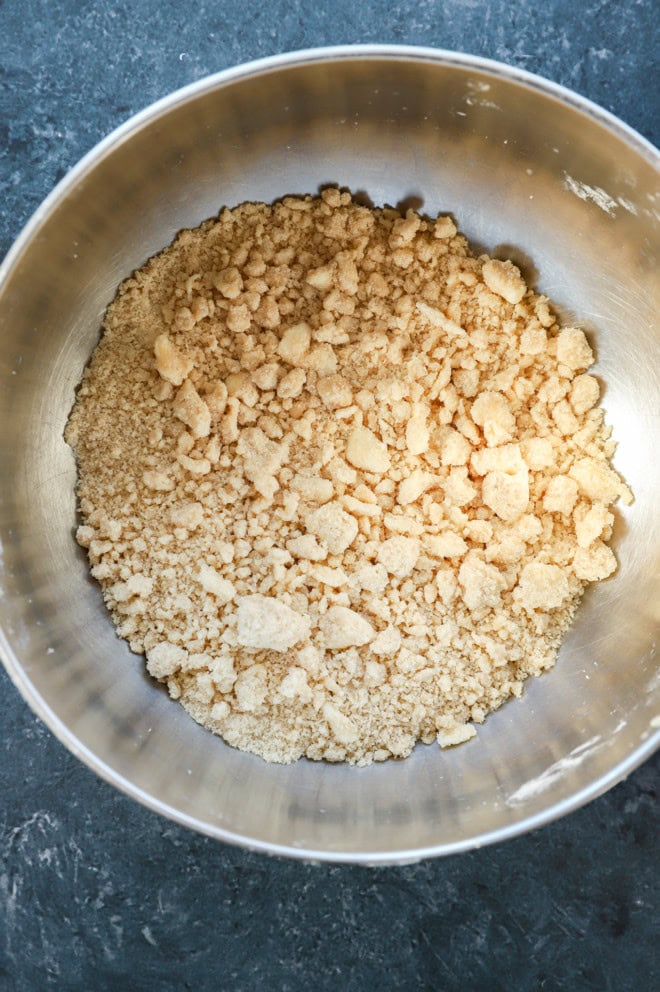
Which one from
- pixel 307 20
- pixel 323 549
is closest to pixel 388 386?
pixel 323 549

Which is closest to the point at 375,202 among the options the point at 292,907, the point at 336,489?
the point at 336,489

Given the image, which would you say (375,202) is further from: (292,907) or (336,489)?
(292,907)

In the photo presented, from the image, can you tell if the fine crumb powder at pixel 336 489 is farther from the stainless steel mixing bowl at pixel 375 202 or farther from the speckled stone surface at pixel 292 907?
the speckled stone surface at pixel 292 907

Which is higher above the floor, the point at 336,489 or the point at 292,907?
the point at 336,489

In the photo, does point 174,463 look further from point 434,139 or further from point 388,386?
point 434,139

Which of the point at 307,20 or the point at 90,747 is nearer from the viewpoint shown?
the point at 90,747

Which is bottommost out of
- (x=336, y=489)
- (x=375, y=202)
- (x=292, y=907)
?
(x=292, y=907)
